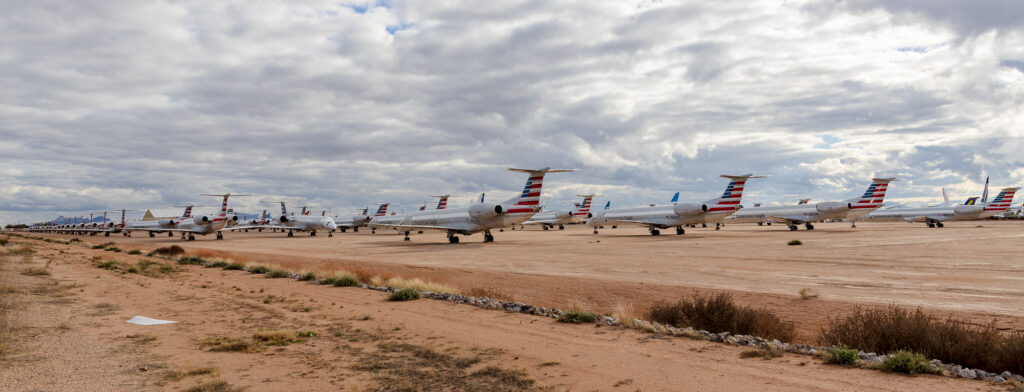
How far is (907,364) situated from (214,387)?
27.4 ft

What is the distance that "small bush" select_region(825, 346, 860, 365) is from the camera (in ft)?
22.9

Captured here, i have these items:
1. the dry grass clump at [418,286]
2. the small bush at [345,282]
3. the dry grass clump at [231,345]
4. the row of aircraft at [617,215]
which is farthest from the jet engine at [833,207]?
the dry grass clump at [231,345]

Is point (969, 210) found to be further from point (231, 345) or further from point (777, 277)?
point (231, 345)

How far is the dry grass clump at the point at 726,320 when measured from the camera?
9.37 m

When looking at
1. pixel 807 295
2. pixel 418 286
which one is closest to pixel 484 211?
pixel 418 286

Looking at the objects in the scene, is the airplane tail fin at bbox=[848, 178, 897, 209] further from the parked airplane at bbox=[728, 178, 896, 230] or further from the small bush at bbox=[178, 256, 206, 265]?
the small bush at bbox=[178, 256, 206, 265]

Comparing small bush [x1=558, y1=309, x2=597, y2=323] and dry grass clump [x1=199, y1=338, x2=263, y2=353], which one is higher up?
small bush [x1=558, y1=309, x2=597, y2=323]

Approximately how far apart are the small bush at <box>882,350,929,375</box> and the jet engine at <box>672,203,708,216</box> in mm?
43330

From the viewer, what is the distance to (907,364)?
21.4 feet

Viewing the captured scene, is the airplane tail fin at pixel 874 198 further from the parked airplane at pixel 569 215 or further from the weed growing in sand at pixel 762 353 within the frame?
the weed growing in sand at pixel 762 353

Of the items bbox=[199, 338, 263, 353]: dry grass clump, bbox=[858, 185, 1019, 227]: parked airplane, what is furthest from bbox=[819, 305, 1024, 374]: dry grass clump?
bbox=[858, 185, 1019, 227]: parked airplane

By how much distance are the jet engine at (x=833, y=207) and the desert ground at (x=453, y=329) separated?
113 ft

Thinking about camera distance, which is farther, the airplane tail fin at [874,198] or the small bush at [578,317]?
the airplane tail fin at [874,198]

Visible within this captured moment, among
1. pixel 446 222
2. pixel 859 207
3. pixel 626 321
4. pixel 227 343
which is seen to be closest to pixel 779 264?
pixel 626 321
